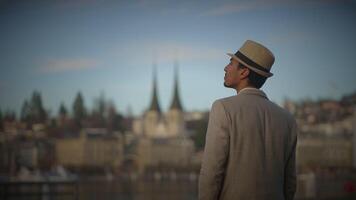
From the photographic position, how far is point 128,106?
48.7ft

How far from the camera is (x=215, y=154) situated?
1.08m

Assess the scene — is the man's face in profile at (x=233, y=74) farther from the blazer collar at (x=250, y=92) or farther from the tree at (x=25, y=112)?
the tree at (x=25, y=112)

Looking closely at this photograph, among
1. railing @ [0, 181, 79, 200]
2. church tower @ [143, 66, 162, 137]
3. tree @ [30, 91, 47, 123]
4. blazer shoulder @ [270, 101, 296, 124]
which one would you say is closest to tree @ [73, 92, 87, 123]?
tree @ [30, 91, 47, 123]

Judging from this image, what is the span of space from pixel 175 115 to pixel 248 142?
18133mm

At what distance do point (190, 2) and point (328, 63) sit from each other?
3068mm

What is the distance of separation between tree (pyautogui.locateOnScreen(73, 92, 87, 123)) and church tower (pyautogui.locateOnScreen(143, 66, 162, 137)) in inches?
98.6

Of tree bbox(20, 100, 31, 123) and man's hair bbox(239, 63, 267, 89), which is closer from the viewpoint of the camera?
man's hair bbox(239, 63, 267, 89)

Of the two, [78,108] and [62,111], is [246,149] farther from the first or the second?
[78,108]

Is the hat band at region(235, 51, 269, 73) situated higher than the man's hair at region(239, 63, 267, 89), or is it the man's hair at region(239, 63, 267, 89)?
the hat band at region(235, 51, 269, 73)

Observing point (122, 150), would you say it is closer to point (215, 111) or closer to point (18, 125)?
point (18, 125)

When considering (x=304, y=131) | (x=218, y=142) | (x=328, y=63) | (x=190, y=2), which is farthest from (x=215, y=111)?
(x=304, y=131)

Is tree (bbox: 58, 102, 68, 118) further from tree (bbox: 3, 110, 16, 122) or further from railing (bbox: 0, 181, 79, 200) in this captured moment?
railing (bbox: 0, 181, 79, 200)

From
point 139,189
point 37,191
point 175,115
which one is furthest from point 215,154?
point 175,115

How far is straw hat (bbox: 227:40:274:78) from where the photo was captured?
45.9 inches
